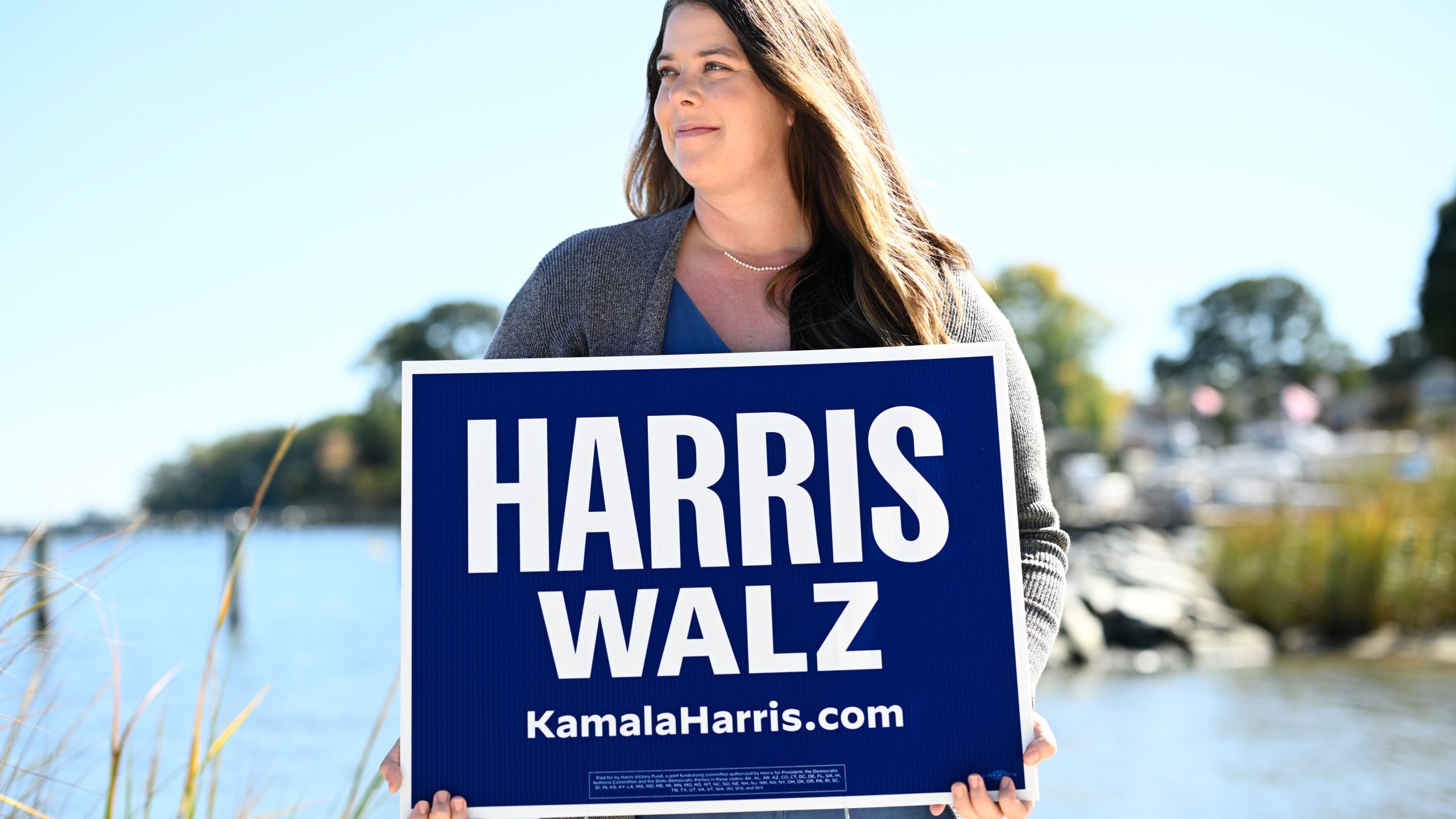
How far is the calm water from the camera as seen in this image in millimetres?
5617

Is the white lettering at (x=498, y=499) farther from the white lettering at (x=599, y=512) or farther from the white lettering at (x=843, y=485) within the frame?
the white lettering at (x=843, y=485)

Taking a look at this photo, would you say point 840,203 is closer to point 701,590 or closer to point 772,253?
point 772,253

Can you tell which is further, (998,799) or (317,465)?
(317,465)

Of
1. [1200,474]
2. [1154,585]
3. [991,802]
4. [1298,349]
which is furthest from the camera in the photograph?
[1298,349]

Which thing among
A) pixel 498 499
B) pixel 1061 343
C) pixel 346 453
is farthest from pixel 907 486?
pixel 346 453

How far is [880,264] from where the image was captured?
1.76 meters

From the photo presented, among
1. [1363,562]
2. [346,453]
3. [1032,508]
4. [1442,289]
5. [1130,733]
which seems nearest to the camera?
[1032,508]

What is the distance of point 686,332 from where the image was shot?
1.76 m

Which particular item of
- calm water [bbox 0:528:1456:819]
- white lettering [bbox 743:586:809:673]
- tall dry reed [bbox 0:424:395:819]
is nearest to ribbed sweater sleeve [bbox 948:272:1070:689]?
white lettering [bbox 743:586:809:673]

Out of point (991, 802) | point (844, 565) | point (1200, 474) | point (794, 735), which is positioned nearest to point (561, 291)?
point (844, 565)

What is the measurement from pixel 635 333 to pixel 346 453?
81.5 m

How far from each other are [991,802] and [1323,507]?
14236 millimetres

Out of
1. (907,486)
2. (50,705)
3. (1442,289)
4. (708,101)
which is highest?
(708,101)

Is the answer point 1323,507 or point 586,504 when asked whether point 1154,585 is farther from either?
point 586,504
